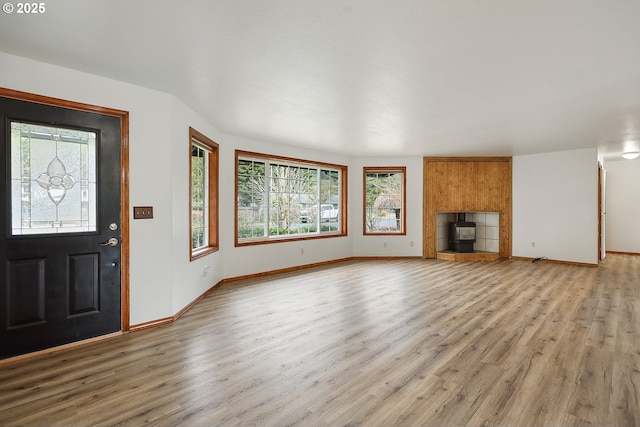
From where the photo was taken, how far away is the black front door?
2.61m

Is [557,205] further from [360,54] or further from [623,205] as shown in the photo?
[360,54]

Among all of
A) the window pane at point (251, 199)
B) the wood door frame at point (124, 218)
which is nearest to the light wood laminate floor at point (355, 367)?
the wood door frame at point (124, 218)

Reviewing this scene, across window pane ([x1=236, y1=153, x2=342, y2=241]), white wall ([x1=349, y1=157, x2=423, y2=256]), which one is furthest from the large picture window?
white wall ([x1=349, y1=157, x2=423, y2=256])

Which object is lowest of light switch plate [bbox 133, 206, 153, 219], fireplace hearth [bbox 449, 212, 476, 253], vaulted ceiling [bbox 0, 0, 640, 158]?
fireplace hearth [bbox 449, 212, 476, 253]

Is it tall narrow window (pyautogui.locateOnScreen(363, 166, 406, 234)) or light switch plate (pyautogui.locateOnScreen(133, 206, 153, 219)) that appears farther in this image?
tall narrow window (pyautogui.locateOnScreen(363, 166, 406, 234))

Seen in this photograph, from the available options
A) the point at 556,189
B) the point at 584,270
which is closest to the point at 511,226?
the point at 556,189

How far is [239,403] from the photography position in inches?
79.0

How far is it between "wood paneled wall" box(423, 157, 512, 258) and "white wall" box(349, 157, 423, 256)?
164 mm

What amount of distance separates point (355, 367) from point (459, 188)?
20.4 ft

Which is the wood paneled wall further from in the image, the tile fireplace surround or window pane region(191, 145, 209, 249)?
window pane region(191, 145, 209, 249)

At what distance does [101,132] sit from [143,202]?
745mm

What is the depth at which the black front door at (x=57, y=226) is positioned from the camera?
2611mm

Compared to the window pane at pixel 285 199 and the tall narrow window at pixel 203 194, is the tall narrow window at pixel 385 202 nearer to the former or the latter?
the window pane at pixel 285 199

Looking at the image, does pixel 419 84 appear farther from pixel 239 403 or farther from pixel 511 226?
pixel 511 226
